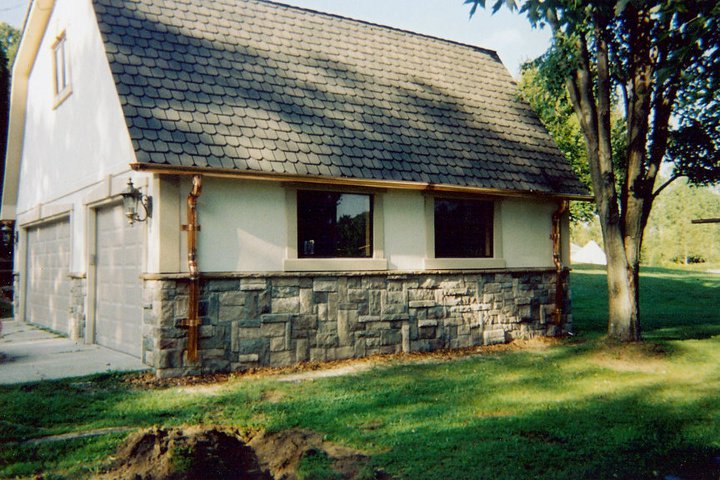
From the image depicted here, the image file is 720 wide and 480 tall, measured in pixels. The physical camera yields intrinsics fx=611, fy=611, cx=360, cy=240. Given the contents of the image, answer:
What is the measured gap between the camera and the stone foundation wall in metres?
7.88

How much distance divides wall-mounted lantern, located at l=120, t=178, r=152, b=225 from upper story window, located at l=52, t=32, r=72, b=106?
4.03 metres

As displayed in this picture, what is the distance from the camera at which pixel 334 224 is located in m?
9.35

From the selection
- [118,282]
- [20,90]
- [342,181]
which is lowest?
[118,282]

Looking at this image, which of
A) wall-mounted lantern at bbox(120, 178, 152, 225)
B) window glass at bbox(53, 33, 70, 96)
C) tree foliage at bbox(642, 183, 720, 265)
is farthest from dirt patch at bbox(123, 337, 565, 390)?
tree foliage at bbox(642, 183, 720, 265)

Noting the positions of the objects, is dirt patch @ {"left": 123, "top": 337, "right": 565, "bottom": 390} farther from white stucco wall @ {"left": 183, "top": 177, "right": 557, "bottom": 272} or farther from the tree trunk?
the tree trunk

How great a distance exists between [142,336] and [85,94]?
4432mm

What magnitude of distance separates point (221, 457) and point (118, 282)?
6067 millimetres

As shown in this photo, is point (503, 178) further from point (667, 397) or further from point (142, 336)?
point (142, 336)

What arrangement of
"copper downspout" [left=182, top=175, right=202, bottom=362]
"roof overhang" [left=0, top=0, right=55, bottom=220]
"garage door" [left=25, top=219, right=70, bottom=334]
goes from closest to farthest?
"copper downspout" [left=182, top=175, right=202, bottom=362], "garage door" [left=25, top=219, right=70, bottom=334], "roof overhang" [left=0, top=0, right=55, bottom=220]

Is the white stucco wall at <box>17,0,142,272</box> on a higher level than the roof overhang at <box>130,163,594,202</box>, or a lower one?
higher

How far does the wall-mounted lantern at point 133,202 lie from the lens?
26.7ft

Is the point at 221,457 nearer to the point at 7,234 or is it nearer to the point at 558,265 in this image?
the point at 558,265

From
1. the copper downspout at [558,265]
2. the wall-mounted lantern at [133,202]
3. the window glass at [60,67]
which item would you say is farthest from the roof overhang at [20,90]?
the copper downspout at [558,265]

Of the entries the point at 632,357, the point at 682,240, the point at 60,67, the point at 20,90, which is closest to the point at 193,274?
the point at 632,357
